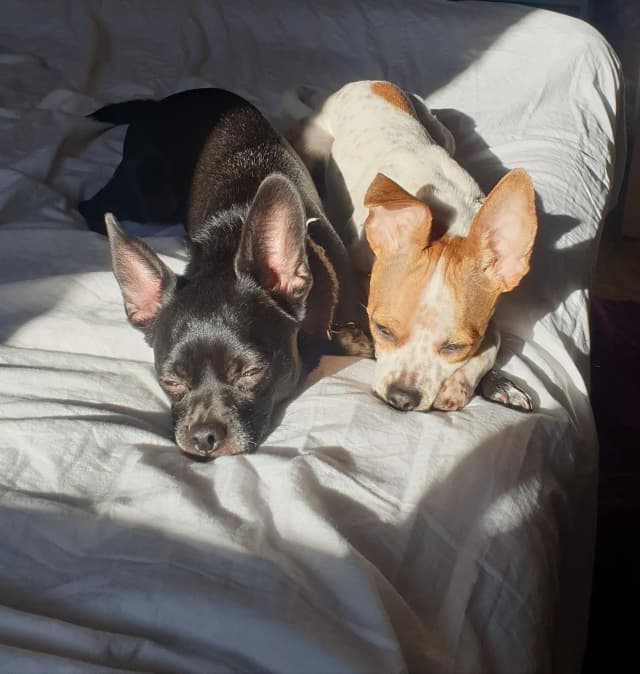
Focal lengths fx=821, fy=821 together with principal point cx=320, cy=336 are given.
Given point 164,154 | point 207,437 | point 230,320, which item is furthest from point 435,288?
point 164,154

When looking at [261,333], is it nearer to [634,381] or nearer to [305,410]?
[305,410]

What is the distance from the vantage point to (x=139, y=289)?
1868 mm

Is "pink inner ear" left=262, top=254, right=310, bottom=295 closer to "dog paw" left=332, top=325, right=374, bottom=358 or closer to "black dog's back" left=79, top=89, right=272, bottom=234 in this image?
"dog paw" left=332, top=325, right=374, bottom=358

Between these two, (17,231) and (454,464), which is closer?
(454,464)

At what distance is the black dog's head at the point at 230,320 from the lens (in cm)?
170

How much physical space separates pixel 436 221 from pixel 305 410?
678 mm

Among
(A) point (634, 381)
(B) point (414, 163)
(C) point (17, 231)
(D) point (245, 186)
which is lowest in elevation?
(A) point (634, 381)

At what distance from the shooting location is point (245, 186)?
2.28 meters

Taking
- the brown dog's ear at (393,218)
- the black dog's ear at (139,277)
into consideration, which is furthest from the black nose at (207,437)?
the brown dog's ear at (393,218)

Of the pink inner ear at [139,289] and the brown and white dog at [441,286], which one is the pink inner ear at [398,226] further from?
the pink inner ear at [139,289]

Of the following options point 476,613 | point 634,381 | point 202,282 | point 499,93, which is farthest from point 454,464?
point 499,93

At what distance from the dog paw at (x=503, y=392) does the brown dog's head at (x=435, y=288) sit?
79mm

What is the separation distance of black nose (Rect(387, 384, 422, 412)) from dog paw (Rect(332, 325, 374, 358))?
0.30 metres

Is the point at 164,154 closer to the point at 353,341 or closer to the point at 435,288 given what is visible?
the point at 353,341
